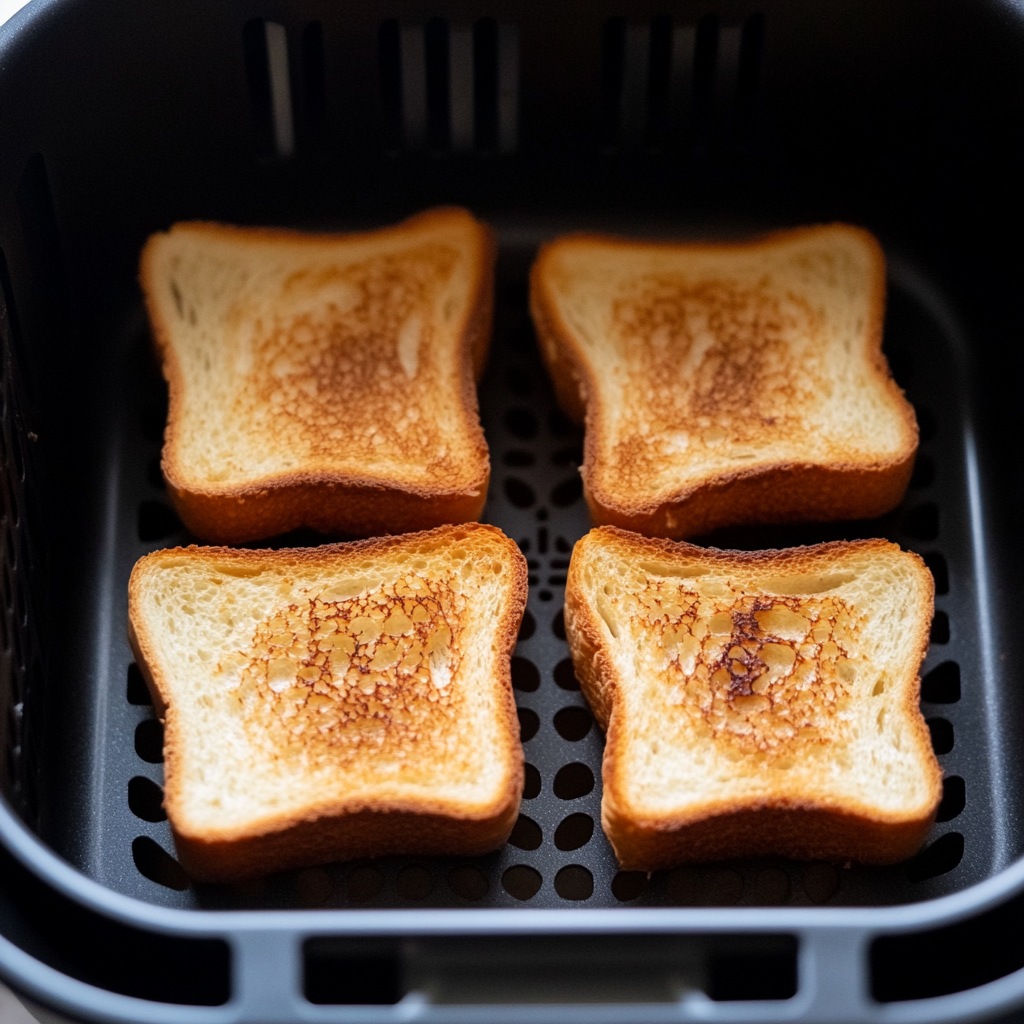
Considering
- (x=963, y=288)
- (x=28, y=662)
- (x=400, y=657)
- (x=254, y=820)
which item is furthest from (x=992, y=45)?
(x=28, y=662)

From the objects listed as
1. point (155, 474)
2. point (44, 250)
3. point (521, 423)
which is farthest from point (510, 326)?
point (44, 250)

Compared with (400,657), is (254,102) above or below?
above

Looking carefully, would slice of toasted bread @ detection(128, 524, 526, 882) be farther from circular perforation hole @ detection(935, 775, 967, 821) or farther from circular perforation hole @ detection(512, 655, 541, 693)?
circular perforation hole @ detection(935, 775, 967, 821)

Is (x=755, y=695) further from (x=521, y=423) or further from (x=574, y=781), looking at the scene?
(x=521, y=423)

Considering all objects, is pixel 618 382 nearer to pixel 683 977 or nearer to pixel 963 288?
pixel 963 288

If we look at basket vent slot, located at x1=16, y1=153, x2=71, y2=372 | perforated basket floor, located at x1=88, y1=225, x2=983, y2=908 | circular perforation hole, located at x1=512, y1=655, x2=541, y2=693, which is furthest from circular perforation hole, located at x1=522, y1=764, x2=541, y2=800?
basket vent slot, located at x1=16, y1=153, x2=71, y2=372

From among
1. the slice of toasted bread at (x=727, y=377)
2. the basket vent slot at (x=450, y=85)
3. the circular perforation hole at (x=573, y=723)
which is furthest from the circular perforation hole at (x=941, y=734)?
the basket vent slot at (x=450, y=85)

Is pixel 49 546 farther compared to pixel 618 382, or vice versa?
pixel 618 382
